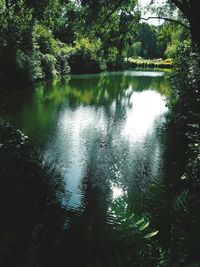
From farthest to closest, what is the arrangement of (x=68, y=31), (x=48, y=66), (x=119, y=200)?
(x=48, y=66), (x=68, y=31), (x=119, y=200)

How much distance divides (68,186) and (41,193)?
1.98 meters

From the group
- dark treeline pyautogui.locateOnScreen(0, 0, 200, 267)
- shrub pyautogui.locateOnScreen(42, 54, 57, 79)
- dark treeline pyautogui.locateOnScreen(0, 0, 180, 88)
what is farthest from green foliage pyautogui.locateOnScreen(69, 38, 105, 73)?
dark treeline pyautogui.locateOnScreen(0, 0, 200, 267)

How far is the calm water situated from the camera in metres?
6.93

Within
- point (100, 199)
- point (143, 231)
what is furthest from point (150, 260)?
point (100, 199)

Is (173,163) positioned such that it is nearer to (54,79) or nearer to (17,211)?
(17,211)

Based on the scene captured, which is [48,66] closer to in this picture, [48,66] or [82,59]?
[48,66]

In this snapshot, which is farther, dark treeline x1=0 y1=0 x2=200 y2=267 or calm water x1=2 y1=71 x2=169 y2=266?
calm water x1=2 y1=71 x2=169 y2=266

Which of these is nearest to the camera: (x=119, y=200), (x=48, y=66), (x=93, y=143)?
(x=119, y=200)

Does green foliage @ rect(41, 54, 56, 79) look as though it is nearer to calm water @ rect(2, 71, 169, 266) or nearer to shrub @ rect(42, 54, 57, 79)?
shrub @ rect(42, 54, 57, 79)

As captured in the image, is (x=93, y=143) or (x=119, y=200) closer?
(x=119, y=200)

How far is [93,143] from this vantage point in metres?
→ 11.1

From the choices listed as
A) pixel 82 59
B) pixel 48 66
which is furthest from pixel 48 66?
pixel 82 59

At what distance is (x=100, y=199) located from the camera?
22.3ft

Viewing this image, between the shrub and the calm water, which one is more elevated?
the shrub
